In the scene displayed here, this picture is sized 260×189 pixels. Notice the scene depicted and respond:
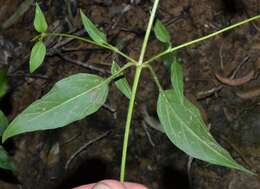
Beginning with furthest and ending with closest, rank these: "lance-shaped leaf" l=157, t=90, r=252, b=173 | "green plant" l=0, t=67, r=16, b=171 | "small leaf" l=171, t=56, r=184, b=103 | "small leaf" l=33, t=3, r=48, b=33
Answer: "green plant" l=0, t=67, r=16, b=171
"small leaf" l=33, t=3, r=48, b=33
"small leaf" l=171, t=56, r=184, b=103
"lance-shaped leaf" l=157, t=90, r=252, b=173

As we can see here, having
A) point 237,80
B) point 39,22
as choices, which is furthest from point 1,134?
point 237,80

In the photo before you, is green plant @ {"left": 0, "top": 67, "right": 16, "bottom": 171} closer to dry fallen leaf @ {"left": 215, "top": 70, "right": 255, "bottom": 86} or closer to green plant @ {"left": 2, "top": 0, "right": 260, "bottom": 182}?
green plant @ {"left": 2, "top": 0, "right": 260, "bottom": 182}

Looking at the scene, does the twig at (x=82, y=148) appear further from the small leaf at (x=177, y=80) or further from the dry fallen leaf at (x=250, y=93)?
the small leaf at (x=177, y=80)

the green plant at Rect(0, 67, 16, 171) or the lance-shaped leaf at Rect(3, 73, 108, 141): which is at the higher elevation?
the lance-shaped leaf at Rect(3, 73, 108, 141)

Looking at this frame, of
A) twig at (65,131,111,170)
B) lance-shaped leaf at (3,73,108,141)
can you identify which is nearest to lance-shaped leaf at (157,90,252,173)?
lance-shaped leaf at (3,73,108,141)

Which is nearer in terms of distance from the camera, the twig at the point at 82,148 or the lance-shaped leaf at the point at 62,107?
the lance-shaped leaf at the point at 62,107

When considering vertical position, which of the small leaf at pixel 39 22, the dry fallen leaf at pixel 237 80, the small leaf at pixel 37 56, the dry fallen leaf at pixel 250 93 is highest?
the small leaf at pixel 39 22

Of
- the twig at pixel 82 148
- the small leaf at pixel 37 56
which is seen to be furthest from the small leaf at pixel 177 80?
the twig at pixel 82 148
